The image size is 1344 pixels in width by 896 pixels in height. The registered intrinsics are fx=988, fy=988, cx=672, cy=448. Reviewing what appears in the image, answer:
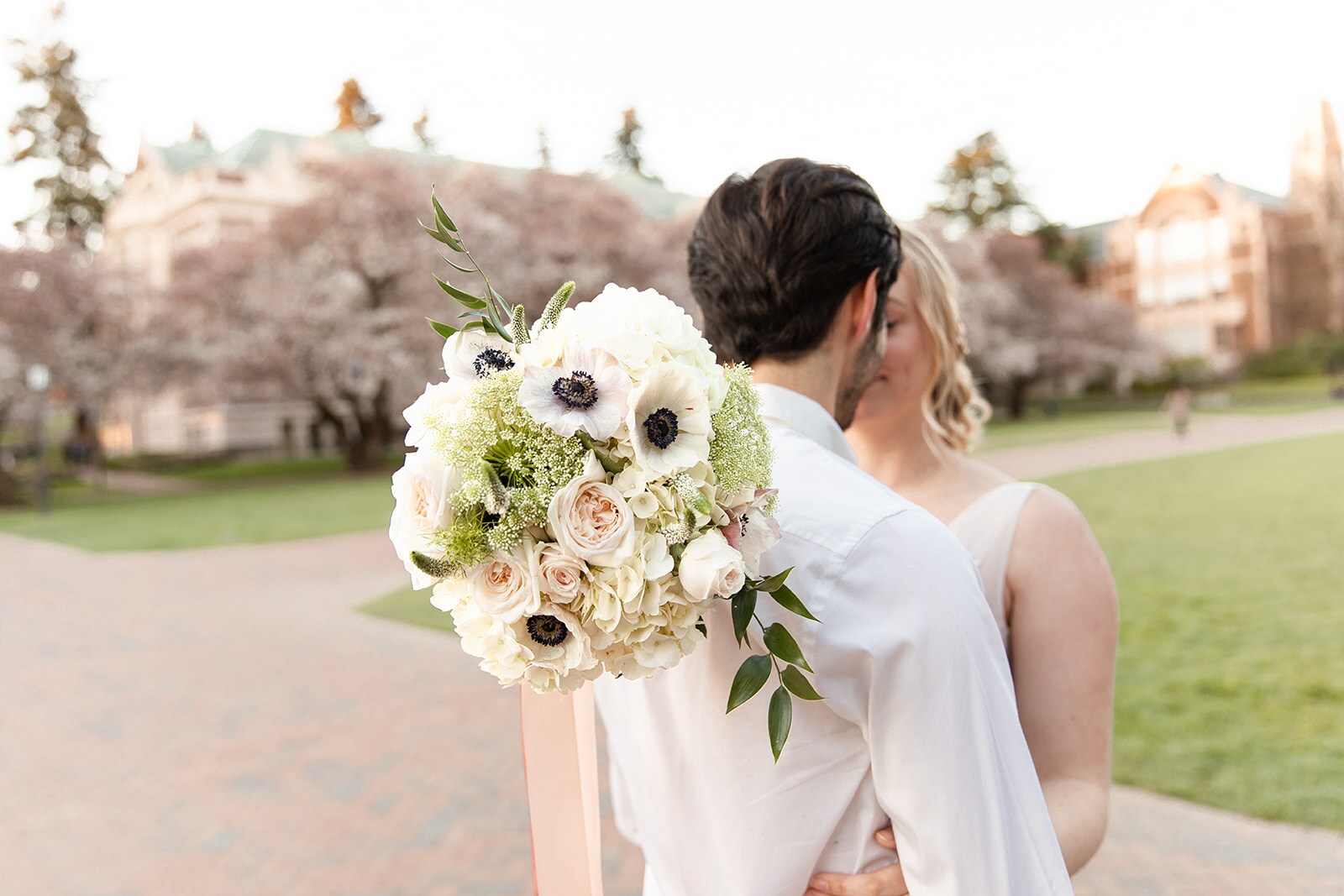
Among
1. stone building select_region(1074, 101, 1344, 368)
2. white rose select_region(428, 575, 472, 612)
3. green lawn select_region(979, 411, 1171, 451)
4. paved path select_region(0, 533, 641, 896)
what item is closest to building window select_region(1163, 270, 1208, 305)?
stone building select_region(1074, 101, 1344, 368)

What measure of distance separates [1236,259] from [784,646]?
71892mm

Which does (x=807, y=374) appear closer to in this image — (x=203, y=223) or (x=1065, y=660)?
(x=1065, y=660)

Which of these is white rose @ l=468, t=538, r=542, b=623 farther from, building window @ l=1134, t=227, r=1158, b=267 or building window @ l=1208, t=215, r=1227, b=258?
building window @ l=1134, t=227, r=1158, b=267

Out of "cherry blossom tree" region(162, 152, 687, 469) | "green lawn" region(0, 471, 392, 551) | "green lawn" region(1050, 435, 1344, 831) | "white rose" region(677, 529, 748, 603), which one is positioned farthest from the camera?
"cherry blossom tree" region(162, 152, 687, 469)

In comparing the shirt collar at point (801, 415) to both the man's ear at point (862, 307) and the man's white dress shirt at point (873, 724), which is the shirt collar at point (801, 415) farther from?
the man's ear at point (862, 307)

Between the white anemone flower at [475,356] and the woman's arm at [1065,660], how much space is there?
1152 mm

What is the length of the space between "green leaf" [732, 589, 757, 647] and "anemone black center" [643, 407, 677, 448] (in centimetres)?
21

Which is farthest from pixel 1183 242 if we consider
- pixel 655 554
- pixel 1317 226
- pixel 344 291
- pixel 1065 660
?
pixel 655 554

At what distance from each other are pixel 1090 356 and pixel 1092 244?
2459 cm

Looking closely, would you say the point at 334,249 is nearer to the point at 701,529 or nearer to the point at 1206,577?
the point at 1206,577

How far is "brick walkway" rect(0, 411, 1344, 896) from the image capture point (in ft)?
15.0

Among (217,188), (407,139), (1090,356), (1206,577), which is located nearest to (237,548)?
(1206,577)

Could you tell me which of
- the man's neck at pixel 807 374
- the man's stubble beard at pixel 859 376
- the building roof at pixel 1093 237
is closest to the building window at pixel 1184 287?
the building roof at pixel 1093 237

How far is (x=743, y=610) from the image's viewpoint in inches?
45.9
